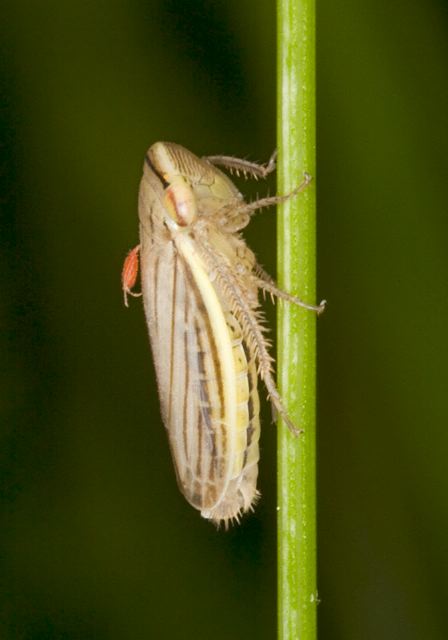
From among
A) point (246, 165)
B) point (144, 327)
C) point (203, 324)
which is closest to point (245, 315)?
point (203, 324)

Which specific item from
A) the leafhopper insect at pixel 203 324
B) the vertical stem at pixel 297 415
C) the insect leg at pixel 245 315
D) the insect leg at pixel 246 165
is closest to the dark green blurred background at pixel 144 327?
the insect leg at pixel 246 165

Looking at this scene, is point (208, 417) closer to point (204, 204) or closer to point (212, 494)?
point (212, 494)

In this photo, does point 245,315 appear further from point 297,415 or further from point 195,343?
point 297,415

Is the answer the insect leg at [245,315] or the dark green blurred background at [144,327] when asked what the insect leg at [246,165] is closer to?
the insect leg at [245,315]

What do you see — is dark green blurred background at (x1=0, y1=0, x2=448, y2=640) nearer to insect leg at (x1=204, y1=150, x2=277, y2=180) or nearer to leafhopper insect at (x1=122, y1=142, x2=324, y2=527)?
insect leg at (x1=204, y1=150, x2=277, y2=180)

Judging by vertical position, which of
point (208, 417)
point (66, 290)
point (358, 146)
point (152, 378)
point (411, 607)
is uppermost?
point (358, 146)

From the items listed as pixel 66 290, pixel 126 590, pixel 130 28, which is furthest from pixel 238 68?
pixel 126 590

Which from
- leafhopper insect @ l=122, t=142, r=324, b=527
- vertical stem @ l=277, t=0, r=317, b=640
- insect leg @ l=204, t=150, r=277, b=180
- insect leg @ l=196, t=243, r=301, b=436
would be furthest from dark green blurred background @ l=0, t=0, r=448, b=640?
vertical stem @ l=277, t=0, r=317, b=640
